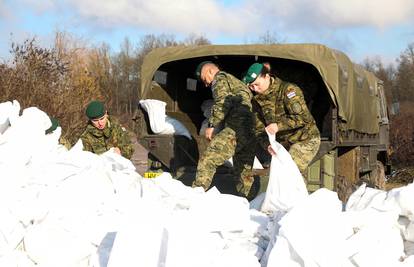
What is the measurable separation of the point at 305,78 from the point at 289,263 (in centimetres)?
521

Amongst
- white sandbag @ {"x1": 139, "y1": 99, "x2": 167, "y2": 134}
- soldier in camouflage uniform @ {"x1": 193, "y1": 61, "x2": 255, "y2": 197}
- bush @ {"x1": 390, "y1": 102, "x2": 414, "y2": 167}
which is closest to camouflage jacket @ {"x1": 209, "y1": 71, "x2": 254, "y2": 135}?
soldier in camouflage uniform @ {"x1": 193, "y1": 61, "x2": 255, "y2": 197}

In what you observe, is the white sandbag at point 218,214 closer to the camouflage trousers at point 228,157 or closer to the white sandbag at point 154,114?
the camouflage trousers at point 228,157

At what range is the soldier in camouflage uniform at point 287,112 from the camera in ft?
19.9

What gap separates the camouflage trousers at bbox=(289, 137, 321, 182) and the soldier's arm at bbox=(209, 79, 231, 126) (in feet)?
2.75

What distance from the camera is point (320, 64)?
23.3 ft

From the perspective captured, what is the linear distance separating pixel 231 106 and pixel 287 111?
2.36 feet

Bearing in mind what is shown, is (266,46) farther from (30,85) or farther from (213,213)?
(30,85)

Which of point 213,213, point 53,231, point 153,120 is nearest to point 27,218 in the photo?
point 53,231

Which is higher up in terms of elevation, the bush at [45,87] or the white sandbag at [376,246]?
the bush at [45,87]

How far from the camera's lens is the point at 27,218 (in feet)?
12.0

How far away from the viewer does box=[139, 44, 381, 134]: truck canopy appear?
23.4 feet

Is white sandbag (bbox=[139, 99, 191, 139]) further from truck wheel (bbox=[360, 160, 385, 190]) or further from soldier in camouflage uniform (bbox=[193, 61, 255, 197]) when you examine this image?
truck wheel (bbox=[360, 160, 385, 190])

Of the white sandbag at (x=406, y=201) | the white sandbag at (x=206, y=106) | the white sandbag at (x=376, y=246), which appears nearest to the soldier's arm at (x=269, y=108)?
the white sandbag at (x=206, y=106)

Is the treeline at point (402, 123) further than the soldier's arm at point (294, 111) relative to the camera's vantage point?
Yes
